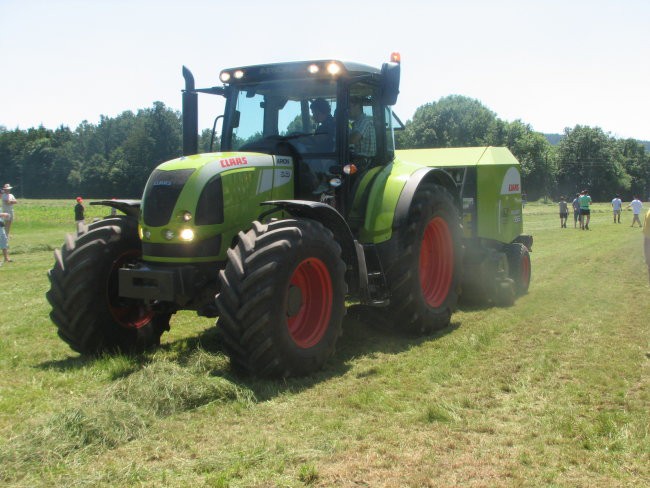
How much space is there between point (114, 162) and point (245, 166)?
77059mm

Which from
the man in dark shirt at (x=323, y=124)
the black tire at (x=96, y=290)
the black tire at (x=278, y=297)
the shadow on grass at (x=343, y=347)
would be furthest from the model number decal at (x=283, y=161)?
the shadow on grass at (x=343, y=347)

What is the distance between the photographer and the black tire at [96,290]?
5754 millimetres

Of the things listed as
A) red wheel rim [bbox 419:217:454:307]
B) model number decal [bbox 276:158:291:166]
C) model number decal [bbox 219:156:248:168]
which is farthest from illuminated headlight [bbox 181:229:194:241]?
red wheel rim [bbox 419:217:454:307]

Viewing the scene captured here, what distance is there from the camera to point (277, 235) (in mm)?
5090

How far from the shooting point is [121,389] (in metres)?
4.71

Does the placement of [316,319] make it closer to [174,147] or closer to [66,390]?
[66,390]

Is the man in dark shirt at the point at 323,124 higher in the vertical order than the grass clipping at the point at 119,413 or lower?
higher

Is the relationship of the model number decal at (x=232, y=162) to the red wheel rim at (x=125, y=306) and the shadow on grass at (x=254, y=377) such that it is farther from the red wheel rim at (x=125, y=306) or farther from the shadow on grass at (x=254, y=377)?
the shadow on grass at (x=254, y=377)

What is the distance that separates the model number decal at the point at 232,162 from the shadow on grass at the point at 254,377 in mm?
1681

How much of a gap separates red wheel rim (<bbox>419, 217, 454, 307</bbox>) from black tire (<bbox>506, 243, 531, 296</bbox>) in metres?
2.19

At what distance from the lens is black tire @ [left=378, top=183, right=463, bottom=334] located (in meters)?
6.62

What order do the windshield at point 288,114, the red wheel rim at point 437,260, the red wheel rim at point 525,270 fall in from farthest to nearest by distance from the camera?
the red wheel rim at point 525,270, the red wheel rim at point 437,260, the windshield at point 288,114

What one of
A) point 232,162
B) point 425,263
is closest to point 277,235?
point 232,162

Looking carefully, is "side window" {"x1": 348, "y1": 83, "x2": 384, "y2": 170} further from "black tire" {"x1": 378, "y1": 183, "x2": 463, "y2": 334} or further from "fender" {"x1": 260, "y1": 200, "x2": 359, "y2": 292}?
"fender" {"x1": 260, "y1": 200, "x2": 359, "y2": 292}
